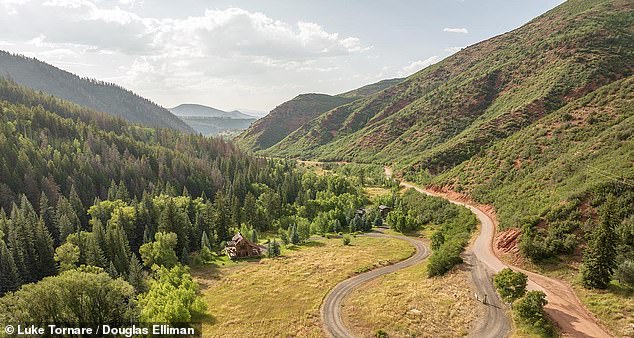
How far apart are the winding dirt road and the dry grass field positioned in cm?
140

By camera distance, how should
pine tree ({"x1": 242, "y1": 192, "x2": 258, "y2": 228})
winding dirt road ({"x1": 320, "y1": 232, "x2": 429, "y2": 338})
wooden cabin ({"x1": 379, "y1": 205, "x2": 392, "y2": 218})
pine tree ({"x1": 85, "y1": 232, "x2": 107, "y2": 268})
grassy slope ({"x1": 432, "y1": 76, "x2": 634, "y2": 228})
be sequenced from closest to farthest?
winding dirt road ({"x1": 320, "y1": 232, "x2": 429, "y2": 338})
pine tree ({"x1": 85, "y1": 232, "x2": 107, "y2": 268})
grassy slope ({"x1": 432, "y1": 76, "x2": 634, "y2": 228})
pine tree ({"x1": 242, "y1": 192, "x2": 258, "y2": 228})
wooden cabin ({"x1": 379, "y1": 205, "x2": 392, "y2": 218})

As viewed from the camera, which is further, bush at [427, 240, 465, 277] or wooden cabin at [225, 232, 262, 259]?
wooden cabin at [225, 232, 262, 259]

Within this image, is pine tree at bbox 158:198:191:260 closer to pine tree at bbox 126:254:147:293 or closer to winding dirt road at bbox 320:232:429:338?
pine tree at bbox 126:254:147:293

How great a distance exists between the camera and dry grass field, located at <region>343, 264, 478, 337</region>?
4628 centimetres

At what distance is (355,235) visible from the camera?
327 ft

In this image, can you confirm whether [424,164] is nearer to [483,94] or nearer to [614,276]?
[483,94]

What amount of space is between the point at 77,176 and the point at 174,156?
144ft

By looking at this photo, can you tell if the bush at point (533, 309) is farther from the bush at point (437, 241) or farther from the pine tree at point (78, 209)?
the pine tree at point (78, 209)

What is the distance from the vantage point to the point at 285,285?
64250 mm

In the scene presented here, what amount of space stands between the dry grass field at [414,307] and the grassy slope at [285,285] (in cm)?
663

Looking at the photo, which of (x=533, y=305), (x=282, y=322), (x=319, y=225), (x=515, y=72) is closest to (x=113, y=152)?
(x=319, y=225)

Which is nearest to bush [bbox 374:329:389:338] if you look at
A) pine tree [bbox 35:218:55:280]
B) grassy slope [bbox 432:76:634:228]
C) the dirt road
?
the dirt road

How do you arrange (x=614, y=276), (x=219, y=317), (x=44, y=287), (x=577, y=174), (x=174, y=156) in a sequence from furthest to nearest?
(x=174, y=156)
(x=577, y=174)
(x=219, y=317)
(x=614, y=276)
(x=44, y=287)

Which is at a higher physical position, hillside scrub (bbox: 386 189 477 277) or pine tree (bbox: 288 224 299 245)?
hillside scrub (bbox: 386 189 477 277)
